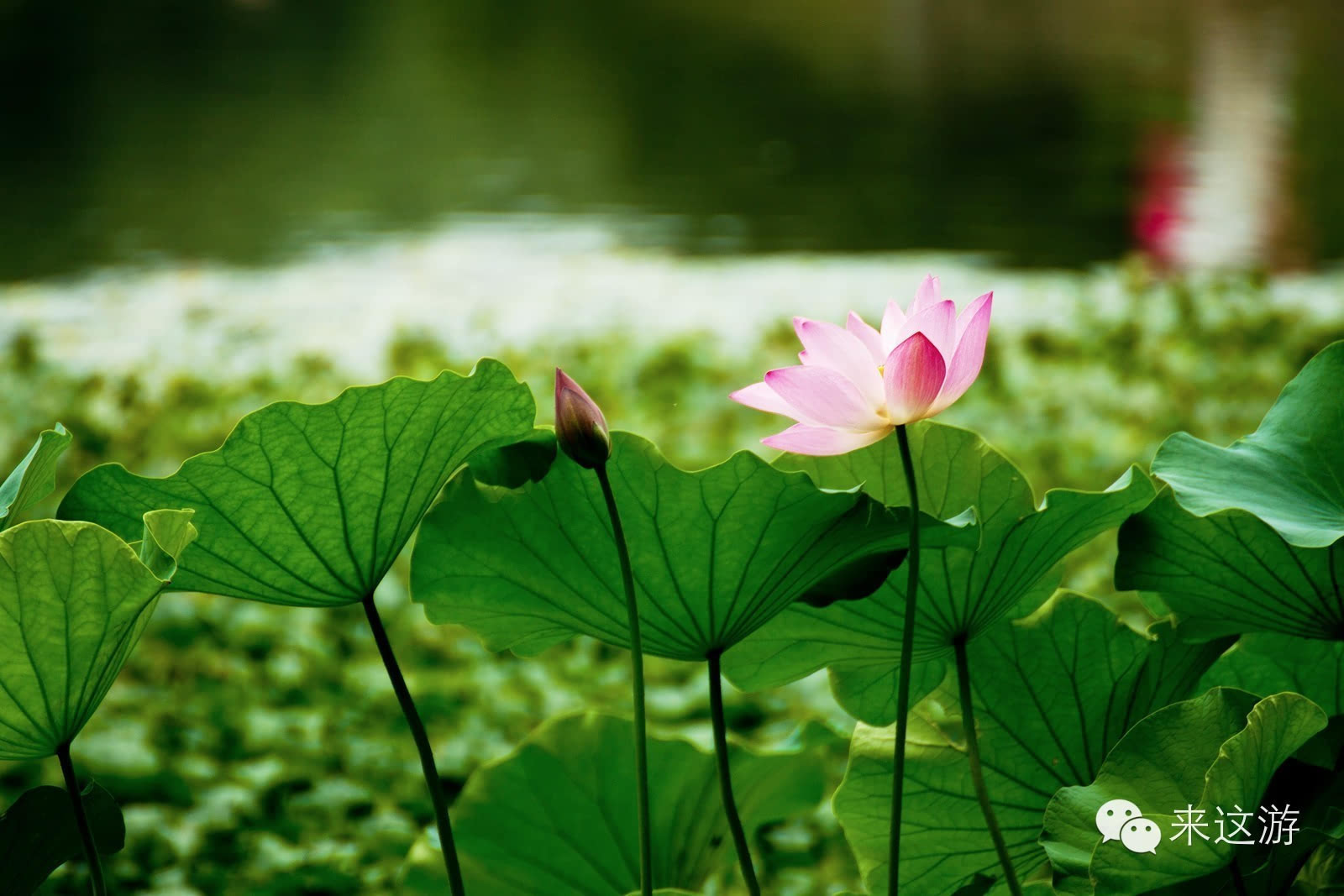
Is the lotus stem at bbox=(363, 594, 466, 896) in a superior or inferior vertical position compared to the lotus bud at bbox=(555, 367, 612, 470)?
inferior

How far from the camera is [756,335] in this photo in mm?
3244

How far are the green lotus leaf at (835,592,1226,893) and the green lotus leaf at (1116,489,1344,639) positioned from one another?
54 mm

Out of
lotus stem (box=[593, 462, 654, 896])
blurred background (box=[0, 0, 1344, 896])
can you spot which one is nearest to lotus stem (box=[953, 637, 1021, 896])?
lotus stem (box=[593, 462, 654, 896])

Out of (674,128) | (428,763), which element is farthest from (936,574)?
(674,128)

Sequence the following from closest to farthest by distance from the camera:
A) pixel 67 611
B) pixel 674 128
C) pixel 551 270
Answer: pixel 67 611 → pixel 551 270 → pixel 674 128

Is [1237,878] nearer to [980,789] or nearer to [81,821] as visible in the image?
[980,789]

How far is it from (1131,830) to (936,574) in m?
0.14

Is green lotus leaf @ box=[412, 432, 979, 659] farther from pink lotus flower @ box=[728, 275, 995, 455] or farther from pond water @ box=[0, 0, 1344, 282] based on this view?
pond water @ box=[0, 0, 1344, 282]

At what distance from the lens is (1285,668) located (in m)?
0.59

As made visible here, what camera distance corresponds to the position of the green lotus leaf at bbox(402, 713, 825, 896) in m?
0.66

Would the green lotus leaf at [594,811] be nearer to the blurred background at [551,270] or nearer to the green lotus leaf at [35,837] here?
the green lotus leaf at [35,837]

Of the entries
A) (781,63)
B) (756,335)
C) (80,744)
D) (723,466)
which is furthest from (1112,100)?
(723,466)

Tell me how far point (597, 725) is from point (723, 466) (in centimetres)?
24

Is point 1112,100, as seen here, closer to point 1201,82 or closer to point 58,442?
point 1201,82
